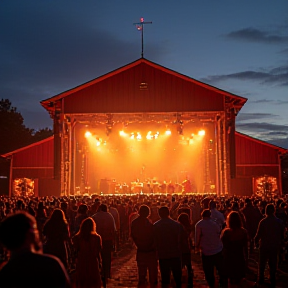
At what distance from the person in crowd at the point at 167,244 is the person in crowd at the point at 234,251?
764mm

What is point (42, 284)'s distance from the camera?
9.36 feet

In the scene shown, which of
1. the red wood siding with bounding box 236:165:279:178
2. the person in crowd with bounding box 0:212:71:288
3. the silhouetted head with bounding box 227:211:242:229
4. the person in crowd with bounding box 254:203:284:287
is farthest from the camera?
the red wood siding with bounding box 236:165:279:178

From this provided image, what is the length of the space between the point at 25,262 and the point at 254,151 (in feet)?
107

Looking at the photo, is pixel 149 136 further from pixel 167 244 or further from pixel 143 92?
pixel 167 244

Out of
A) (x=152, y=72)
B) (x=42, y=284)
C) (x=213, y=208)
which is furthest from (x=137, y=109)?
(x=42, y=284)

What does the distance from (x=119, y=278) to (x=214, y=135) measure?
72.5 feet

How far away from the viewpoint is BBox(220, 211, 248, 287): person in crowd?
6930 millimetres

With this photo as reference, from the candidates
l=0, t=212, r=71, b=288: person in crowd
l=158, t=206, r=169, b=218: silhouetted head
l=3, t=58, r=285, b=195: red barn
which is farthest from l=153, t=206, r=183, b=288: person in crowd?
l=3, t=58, r=285, b=195: red barn

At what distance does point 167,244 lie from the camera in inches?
281

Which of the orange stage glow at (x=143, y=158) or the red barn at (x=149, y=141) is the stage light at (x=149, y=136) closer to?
the orange stage glow at (x=143, y=158)

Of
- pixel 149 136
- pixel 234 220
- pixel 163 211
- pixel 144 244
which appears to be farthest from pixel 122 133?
pixel 234 220

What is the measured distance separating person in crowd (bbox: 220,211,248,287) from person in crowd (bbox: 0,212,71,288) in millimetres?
4501

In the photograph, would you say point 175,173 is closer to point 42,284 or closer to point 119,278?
point 119,278

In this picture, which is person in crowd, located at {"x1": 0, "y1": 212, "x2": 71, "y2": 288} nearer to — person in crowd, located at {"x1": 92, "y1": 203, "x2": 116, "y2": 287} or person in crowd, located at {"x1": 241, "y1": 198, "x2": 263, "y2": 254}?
person in crowd, located at {"x1": 92, "y1": 203, "x2": 116, "y2": 287}
